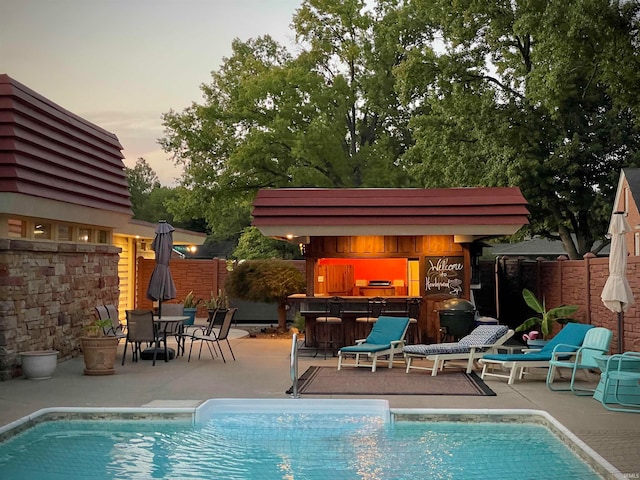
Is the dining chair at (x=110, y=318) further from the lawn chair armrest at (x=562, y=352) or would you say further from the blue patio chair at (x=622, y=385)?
the blue patio chair at (x=622, y=385)

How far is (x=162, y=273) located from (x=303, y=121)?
17296 millimetres

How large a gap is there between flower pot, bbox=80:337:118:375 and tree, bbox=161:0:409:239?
17.2 meters

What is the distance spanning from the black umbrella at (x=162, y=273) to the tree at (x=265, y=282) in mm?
3708

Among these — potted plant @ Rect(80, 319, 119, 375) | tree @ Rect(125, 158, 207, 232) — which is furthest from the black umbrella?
tree @ Rect(125, 158, 207, 232)

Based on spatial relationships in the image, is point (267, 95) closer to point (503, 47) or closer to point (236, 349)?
point (503, 47)

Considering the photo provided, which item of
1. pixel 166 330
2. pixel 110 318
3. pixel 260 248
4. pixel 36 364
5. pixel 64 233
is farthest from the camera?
pixel 260 248

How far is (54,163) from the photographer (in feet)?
39.5

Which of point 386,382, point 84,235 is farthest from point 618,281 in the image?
point 84,235

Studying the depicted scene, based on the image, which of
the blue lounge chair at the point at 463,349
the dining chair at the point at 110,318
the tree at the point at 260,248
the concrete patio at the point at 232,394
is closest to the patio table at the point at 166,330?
the concrete patio at the point at 232,394

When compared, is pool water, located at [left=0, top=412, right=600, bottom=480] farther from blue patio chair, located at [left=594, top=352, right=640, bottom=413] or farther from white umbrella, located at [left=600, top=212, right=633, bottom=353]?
white umbrella, located at [left=600, top=212, right=633, bottom=353]

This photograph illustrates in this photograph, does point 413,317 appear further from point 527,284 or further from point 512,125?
point 512,125

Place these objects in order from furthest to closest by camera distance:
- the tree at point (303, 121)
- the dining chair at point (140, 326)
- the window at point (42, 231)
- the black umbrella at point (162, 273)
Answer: the tree at point (303, 121)
the black umbrella at point (162, 273)
the dining chair at point (140, 326)
the window at point (42, 231)

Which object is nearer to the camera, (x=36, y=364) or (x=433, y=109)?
(x=36, y=364)

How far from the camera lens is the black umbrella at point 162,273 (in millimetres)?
13609
